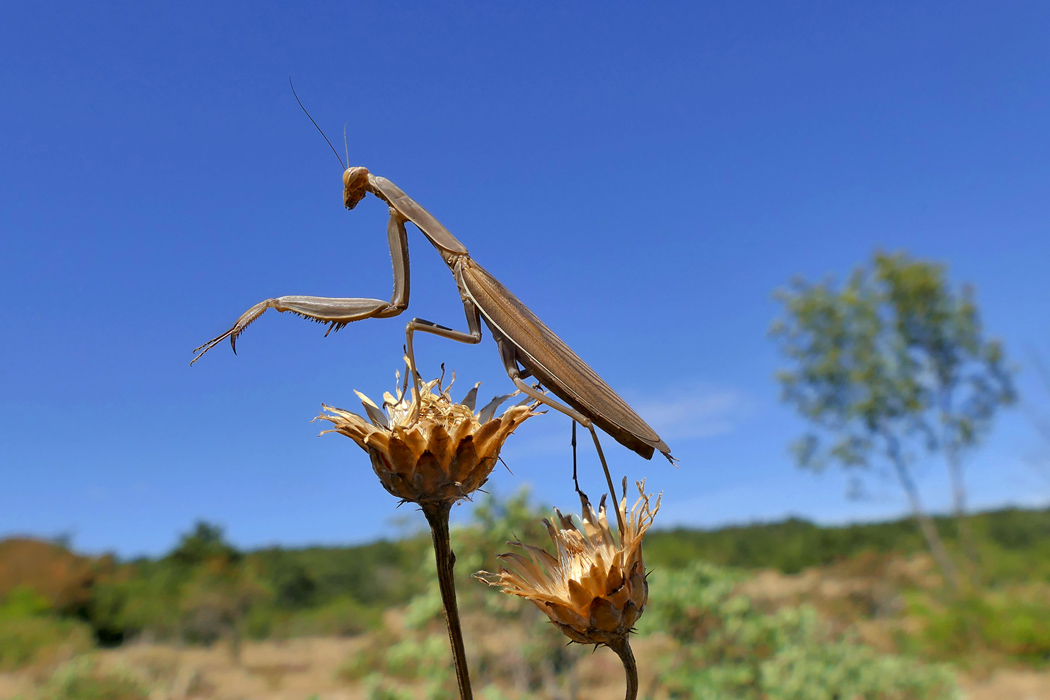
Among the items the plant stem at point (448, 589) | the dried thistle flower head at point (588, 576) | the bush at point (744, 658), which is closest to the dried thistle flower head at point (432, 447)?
the plant stem at point (448, 589)

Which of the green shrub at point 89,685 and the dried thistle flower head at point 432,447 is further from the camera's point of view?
the green shrub at point 89,685

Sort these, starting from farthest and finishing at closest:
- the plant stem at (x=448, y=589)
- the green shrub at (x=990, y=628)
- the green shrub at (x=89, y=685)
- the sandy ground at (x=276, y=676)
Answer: the green shrub at (x=990, y=628), the sandy ground at (x=276, y=676), the green shrub at (x=89, y=685), the plant stem at (x=448, y=589)

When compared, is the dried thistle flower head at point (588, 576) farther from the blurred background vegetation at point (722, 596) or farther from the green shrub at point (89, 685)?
the green shrub at point (89, 685)

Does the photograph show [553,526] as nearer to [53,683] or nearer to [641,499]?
[641,499]

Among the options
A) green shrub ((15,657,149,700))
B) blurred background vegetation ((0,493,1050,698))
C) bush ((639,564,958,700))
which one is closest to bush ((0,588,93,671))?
blurred background vegetation ((0,493,1050,698))

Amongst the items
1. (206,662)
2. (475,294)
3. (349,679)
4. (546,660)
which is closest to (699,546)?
(349,679)

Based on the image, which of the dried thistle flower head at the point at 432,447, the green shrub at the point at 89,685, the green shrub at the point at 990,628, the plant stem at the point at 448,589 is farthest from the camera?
the green shrub at the point at 990,628

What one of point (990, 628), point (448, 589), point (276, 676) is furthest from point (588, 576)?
point (990, 628)

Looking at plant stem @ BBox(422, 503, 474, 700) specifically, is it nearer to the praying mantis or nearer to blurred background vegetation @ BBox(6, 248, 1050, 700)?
the praying mantis

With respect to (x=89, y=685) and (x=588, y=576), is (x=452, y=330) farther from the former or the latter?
(x=89, y=685)
